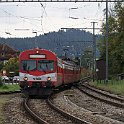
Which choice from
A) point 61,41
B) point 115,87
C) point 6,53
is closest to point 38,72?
point 115,87

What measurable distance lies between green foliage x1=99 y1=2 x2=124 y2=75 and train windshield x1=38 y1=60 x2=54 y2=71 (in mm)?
31748

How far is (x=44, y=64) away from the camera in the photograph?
28.2 meters

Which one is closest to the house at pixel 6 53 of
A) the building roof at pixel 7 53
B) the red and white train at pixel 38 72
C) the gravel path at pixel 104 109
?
the building roof at pixel 7 53

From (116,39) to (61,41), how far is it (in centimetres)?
873

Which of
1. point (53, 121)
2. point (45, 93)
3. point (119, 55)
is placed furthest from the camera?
point (119, 55)

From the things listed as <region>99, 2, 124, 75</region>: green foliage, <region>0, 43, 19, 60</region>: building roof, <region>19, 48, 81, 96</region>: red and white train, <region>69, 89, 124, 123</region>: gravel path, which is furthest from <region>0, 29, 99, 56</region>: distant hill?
<region>0, 43, 19, 60</region>: building roof

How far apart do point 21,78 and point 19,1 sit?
4906 mm

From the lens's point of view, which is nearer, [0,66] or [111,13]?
[111,13]

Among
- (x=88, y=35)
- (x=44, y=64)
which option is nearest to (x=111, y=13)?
(x=88, y=35)

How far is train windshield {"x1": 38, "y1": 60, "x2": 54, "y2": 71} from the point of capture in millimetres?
28000

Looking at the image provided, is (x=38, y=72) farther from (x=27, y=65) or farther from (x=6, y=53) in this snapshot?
(x=6, y=53)

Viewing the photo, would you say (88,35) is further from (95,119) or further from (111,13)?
(95,119)

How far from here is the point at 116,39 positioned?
205ft

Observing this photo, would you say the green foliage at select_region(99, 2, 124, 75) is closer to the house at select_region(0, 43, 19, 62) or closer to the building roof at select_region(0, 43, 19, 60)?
the house at select_region(0, 43, 19, 62)
